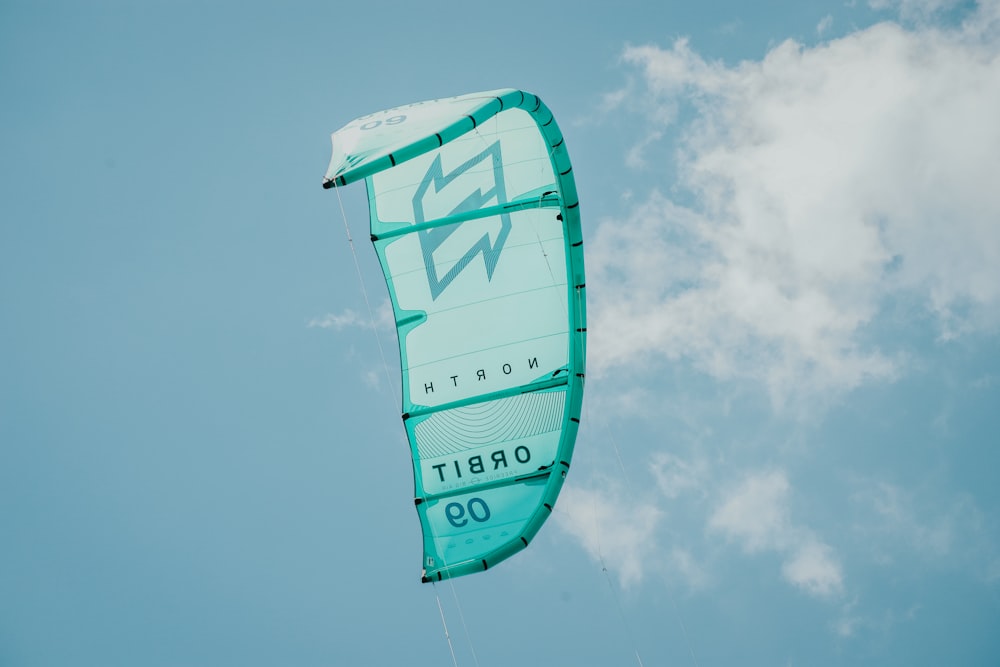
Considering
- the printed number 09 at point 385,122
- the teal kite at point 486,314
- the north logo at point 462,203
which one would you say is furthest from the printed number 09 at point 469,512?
the printed number 09 at point 385,122

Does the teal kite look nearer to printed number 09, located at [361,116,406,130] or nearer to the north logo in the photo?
the north logo

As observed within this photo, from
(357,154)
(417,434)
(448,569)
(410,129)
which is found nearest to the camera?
(357,154)

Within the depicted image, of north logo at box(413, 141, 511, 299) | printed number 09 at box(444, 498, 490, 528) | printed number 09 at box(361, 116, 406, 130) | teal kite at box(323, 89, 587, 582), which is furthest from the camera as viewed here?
north logo at box(413, 141, 511, 299)

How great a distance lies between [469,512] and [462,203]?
14.8ft

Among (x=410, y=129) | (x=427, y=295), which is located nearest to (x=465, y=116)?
(x=410, y=129)

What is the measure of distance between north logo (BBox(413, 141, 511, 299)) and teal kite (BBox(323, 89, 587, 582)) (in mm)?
15

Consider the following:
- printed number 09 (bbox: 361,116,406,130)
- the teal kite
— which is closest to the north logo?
the teal kite

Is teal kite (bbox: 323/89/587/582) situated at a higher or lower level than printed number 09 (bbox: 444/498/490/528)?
higher

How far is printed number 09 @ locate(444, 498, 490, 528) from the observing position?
41.7ft

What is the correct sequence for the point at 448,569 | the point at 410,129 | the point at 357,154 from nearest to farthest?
the point at 357,154
the point at 410,129
the point at 448,569

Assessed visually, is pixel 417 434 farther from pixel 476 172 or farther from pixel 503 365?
pixel 476 172

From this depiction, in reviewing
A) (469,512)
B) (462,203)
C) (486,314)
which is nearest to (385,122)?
(462,203)

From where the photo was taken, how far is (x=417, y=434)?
43.4 feet

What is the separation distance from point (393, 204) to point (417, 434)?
3.46 m
